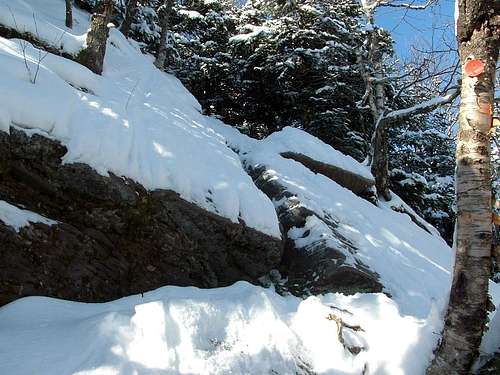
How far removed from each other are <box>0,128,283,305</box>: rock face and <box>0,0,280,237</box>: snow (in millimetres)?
157

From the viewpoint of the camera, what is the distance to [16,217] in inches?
138

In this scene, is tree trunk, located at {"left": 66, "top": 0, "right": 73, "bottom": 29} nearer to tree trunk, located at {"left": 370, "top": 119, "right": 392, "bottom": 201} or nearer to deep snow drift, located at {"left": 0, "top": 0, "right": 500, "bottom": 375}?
deep snow drift, located at {"left": 0, "top": 0, "right": 500, "bottom": 375}

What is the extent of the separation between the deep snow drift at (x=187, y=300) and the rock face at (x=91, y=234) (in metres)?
0.15

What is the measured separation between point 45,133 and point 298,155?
5.38m

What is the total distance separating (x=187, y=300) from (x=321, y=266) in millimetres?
2596

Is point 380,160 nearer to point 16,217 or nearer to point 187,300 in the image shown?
point 187,300

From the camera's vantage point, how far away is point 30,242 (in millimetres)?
3520

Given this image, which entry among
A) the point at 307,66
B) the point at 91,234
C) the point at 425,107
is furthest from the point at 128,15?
the point at 91,234

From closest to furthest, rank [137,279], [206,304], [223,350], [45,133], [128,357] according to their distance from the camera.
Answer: [128,357] → [223,350] → [206,304] → [45,133] → [137,279]

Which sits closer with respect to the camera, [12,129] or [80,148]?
[12,129]

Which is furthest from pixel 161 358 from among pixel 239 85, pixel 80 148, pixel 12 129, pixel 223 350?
pixel 239 85

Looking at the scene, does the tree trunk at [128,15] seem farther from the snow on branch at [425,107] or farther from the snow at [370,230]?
the snow on branch at [425,107]

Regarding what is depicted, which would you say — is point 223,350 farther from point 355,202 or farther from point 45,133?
point 355,202

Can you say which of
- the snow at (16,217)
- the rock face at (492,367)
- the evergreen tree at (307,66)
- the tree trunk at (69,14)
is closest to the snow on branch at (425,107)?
the evergreen tree at (307,66)
